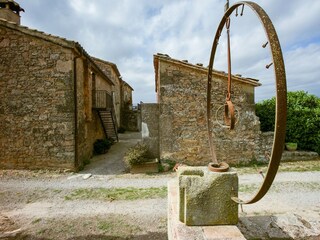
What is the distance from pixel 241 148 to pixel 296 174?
2.03 meters

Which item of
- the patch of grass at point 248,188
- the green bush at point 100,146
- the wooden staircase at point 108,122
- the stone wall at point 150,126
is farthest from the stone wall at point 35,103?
the patch of grass at point 248,188

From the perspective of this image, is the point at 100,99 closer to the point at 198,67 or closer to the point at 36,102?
the point at 36,102

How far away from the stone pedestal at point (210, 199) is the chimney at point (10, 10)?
1259 cm

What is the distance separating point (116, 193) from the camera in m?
6.52

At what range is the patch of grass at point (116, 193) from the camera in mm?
6188

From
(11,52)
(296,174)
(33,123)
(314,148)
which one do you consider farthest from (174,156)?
(11,52)

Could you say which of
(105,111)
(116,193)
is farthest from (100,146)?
(116,193)

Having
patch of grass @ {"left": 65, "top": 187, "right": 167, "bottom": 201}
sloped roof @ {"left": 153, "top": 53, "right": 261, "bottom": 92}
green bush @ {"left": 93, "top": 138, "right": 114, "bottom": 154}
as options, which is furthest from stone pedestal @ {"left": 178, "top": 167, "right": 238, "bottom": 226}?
green bush @ {"left": 93, "top": 138, "right": 114, "bottom": 154}

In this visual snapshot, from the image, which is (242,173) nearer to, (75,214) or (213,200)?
(75,214)

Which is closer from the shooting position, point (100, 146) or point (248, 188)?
point (248, 188)

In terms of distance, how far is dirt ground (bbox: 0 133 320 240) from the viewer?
9.68 ft

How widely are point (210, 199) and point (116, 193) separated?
15.3 feet

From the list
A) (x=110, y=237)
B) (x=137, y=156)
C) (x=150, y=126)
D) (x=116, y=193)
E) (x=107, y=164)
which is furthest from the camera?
(x=107, y=164)

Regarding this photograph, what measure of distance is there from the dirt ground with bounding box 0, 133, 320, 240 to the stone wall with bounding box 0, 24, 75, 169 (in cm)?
69
